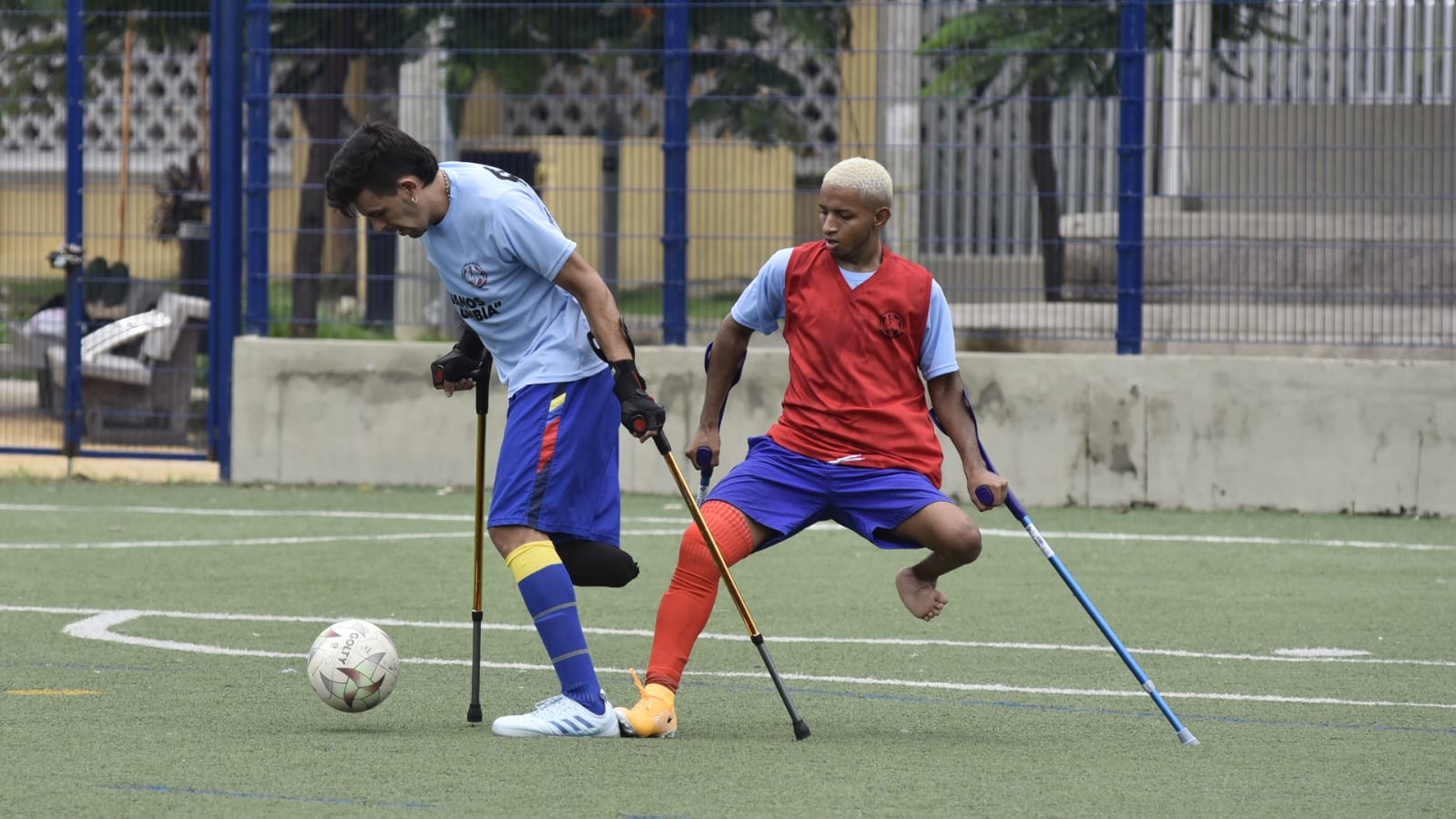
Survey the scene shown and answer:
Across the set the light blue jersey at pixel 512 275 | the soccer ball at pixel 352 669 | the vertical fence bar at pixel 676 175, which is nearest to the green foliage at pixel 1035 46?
the vertical fence bar at pixel 676 175

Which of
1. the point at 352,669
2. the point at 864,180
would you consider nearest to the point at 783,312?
the point at 864,180

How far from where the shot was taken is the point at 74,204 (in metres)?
13.4

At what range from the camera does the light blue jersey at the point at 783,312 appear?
243 inches

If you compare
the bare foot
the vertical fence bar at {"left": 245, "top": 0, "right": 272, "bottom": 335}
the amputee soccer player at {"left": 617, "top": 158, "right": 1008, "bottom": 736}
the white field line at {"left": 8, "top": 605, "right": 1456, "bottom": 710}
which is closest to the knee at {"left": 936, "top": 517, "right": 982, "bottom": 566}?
the amputee soccer player at {"left": 617, "top": 158, "right": 1008, "bottom": 736}

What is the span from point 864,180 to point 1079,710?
1690 mm

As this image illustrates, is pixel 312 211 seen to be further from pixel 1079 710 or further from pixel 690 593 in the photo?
pixel 1079 710

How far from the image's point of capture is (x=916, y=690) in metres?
6.70

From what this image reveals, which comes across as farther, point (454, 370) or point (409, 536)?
point (409, 536)

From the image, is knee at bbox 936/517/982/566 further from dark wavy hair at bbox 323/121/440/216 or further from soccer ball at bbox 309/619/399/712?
dark wavy hair at bbox 323/121/440/216

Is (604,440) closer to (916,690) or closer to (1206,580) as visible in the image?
(916,690)

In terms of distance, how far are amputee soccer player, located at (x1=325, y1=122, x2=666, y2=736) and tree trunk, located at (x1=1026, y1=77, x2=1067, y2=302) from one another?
→ 6.41 meters

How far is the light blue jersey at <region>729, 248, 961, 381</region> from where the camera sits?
20.3 feet

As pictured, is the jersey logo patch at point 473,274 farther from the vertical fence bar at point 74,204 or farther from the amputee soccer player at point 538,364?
the vertical fence bar at point 74,204

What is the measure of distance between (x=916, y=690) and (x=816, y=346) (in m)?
1.23
